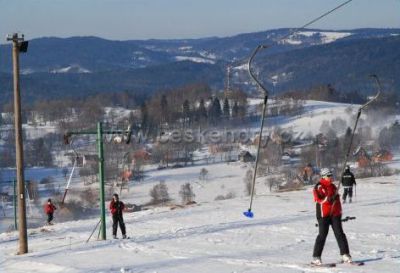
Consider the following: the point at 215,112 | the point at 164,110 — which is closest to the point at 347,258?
the point at 215,112

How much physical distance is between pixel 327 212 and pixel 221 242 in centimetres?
610

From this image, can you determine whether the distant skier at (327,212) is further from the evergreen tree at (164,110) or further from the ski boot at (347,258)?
the evergreen tree at (164,110)

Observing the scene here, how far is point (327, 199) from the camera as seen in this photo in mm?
12648

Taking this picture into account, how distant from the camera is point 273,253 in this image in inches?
612

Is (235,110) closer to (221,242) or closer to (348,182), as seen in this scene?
(348,182)

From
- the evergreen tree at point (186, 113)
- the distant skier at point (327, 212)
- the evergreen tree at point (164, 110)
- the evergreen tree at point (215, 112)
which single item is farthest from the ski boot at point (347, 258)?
the evergreen tree at point (186, 113)

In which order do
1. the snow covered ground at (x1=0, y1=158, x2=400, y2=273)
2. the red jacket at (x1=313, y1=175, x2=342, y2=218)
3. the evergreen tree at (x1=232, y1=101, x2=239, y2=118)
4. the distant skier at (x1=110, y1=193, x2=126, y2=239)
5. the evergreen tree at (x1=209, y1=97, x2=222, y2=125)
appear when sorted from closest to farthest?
the red jacket at (x1=313, y1=175, x2=342, y2=218)
the snow covered ground at (x1=0, y1=158, x2=400, y2=273)
the distant skier at (x1=110, y1=193, x2=126, y2=239)
the evergreen tree at (x1=232, y1=101, x2=239, y2=118)
the evergreen tree at (x1=209, y1=97, x2=222, y2=125)

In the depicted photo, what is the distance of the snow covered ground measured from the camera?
14.0 metres

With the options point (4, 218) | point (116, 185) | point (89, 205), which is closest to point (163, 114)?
point (116, 185)

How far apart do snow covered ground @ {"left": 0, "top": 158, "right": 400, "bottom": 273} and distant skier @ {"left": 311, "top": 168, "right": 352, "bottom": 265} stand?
38 centimetres

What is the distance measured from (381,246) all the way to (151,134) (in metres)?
159

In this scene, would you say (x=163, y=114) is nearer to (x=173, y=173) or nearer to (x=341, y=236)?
(x=173, y=173)

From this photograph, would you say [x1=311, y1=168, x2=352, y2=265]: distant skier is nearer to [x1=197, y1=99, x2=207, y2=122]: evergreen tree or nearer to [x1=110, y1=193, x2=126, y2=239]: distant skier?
[x1=110, y1=193, x2=126, y2=239]: distant skier

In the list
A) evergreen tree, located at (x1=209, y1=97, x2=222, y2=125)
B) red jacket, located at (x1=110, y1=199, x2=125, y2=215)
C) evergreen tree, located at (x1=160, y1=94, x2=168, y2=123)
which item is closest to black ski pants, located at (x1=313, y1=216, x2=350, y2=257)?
red jacket, located at (x1=110, y1=199, x2=125, y2=215)
